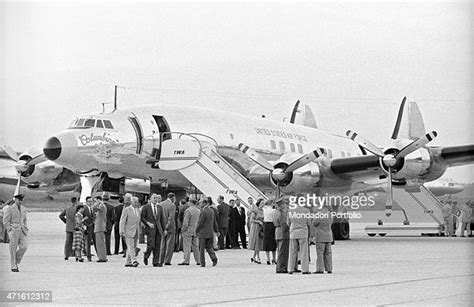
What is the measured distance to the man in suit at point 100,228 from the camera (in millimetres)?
17500

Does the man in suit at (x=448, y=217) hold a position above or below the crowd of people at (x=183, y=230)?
below

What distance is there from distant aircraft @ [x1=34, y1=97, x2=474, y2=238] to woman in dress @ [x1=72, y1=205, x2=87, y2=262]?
2.82m

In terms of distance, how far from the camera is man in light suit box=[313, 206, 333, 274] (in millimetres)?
14375

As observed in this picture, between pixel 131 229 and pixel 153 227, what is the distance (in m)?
0.42

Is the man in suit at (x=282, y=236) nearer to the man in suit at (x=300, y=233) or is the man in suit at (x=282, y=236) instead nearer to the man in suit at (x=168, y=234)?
the man in suit at (x=300, y=233)

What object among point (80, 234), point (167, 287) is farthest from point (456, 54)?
point (80, 234)

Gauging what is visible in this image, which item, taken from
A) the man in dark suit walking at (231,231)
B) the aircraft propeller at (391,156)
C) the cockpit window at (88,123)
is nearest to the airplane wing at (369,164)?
the aircraft propeller at (391,156)

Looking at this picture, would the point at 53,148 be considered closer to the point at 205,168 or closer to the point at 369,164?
the point at 205,168

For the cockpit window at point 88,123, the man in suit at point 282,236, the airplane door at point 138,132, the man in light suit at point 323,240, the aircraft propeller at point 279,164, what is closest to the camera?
the man in light suit at point 323,240

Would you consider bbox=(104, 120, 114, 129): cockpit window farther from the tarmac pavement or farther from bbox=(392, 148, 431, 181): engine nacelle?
bbox=(392, 148, 431, 181): engine nacelle

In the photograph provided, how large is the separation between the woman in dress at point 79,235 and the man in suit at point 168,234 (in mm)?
1732

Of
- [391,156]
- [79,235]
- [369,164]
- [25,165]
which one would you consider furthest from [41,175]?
[391,156]

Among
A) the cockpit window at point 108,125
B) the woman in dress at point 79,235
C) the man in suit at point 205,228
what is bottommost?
the woman in dress at point 79,235

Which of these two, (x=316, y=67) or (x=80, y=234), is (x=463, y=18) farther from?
(x=80, y=234)
